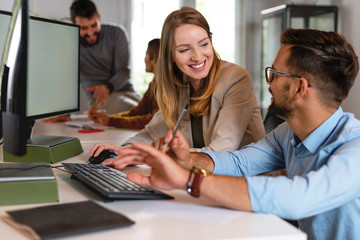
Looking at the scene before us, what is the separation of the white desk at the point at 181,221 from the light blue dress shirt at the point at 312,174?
0.06 meters

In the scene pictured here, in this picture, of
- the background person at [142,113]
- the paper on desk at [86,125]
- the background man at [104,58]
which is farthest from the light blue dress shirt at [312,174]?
the background man at [104,58]

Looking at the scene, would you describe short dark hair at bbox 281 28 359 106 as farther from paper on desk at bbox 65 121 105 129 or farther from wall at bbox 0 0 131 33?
wall at bbox 0 0 131 33

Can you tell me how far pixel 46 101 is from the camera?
1.74m

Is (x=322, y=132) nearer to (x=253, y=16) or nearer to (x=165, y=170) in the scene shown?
(x=165, y=170)

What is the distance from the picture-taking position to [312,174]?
98cm

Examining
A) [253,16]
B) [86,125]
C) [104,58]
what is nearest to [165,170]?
[86,125]

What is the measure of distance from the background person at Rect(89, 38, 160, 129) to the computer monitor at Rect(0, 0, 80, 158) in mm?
632

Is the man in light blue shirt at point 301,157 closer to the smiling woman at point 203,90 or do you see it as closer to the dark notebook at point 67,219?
the dark notebook at point 67,219

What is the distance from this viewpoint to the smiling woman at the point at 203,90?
71.3 inches

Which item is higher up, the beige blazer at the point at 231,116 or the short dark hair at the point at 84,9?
the short dark hair at the point at 84,9

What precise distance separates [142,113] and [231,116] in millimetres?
1187

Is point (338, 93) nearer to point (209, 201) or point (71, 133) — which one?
point (209, 201)

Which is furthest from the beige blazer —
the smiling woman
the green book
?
the green book

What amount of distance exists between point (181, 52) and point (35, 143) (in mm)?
705
